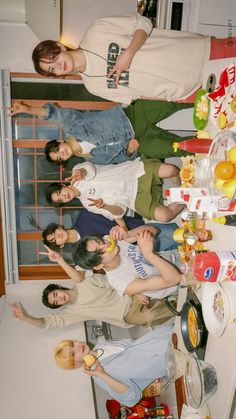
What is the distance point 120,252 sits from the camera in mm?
2246

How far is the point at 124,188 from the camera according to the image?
236 cm

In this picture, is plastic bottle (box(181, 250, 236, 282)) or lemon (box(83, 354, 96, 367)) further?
lemon (box(83, 354, 96, 367))

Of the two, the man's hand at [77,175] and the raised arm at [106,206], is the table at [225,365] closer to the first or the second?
the raised arm at [106,206]

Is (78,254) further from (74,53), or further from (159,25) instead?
(159,25)

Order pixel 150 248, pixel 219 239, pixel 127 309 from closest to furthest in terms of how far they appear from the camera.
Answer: pixel 219 239, pixel 150 248, pixel 127 309

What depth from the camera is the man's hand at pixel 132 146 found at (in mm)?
2438

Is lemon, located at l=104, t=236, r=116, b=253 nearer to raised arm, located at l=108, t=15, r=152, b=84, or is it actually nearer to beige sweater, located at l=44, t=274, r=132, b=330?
beige sweater, located at l=44, t=274, r=132, b=330

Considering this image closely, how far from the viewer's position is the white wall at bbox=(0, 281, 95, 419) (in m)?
2.95

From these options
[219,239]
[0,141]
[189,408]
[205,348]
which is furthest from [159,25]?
[189,408]

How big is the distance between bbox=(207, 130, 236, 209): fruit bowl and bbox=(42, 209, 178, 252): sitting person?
4.11 feet

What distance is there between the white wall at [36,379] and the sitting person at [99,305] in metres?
0.82

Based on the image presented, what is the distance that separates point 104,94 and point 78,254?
38.5 inches

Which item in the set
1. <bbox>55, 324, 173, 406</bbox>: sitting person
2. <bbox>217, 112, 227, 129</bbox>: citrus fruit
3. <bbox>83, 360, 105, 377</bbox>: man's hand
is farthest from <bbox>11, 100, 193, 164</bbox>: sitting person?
<bbox>83, 360, 105, 377</bbox>: man's hand

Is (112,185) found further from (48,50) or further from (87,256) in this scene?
(48,50)
